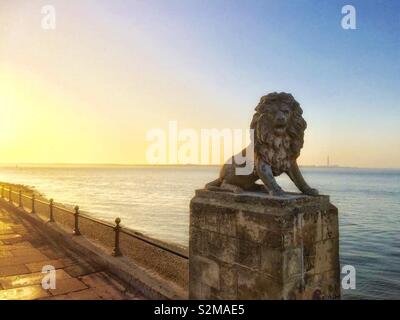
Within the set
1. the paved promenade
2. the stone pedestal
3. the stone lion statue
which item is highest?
the stone lion statue

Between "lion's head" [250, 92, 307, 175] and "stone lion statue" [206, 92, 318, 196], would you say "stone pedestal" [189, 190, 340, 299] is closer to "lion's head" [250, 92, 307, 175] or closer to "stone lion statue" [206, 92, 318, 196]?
"stone lion statue" [206, 92, 318, 196]

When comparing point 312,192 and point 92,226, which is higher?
point 312,192

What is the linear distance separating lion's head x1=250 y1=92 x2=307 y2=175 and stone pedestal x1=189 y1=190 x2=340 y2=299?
Answer: 0.63 meters

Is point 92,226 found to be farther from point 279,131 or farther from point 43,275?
point 279,131

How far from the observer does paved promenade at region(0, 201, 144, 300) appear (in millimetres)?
5512

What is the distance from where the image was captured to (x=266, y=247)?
3.32 metres

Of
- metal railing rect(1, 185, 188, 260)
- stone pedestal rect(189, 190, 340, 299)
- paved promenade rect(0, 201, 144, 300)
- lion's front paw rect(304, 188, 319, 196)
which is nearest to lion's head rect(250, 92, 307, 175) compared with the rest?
lion's front paw rect(304, 188, 319, 196)

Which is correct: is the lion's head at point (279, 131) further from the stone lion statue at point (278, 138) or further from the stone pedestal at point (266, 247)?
the stone pedestal at point (266, 247)

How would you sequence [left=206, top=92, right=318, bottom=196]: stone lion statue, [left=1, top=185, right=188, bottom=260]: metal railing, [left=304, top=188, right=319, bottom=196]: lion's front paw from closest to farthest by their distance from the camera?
[left=304, top=188, right=319, bottom=196]: lion's front paw → [left=206, top=92, right=318, bottom=196]: stone lion statue → [left=1, top=185, right=188, bottom=260]: metal railing

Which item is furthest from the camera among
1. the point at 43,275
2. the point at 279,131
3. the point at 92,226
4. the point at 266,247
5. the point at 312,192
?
the point at 92,226

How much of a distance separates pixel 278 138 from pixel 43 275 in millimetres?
5383

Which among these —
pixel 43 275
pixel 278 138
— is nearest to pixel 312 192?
pixel 278 138
